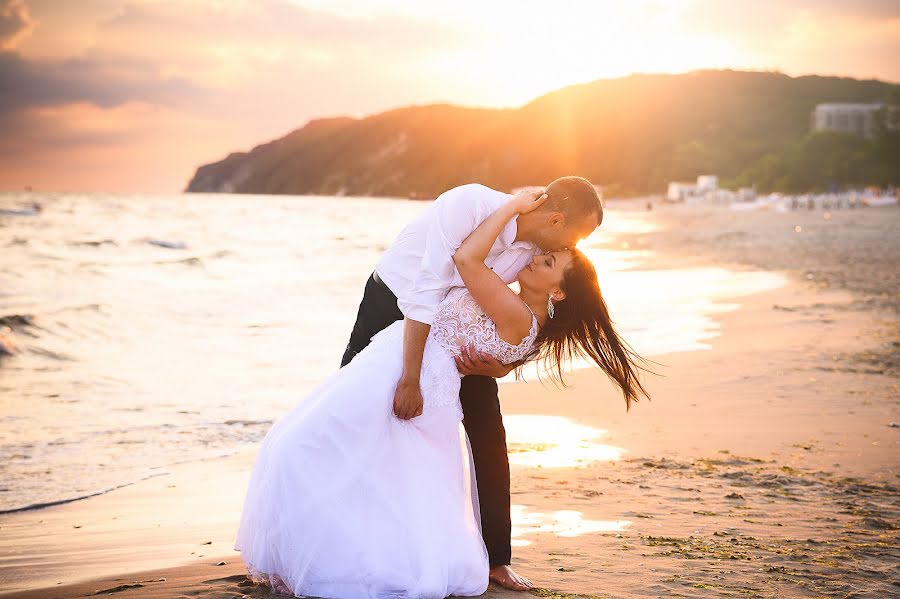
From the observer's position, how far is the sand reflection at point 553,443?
6.31 metres

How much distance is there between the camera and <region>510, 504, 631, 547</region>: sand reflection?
471 cm

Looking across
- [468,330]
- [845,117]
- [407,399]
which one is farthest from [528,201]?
[845,117]

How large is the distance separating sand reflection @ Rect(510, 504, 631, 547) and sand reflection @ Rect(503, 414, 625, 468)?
1096mm

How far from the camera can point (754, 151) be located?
148m

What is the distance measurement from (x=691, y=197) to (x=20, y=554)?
379 feet

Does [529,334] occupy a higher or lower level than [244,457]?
higher

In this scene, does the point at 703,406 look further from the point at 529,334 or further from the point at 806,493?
Result: the point at 529,334

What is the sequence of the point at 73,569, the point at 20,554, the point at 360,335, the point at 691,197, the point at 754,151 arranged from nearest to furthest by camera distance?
the point at 360,335, the point at 73,569, the point at 20,554, the point at 691,197, the point at 754,151

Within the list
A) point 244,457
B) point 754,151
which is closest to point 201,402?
point 244,457

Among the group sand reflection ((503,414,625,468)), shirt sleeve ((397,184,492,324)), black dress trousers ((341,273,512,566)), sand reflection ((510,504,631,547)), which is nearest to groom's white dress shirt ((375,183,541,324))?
shirt sleeve ((397,184,492,324))

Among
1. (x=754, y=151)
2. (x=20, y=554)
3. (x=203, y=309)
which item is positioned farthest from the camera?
(x=754, y=151)

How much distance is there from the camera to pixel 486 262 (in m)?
3.67

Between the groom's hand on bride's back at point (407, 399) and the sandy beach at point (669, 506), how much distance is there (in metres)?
0.89

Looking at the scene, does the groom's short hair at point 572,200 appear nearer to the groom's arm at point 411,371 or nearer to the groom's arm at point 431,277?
the groom's arm at point 431,277
